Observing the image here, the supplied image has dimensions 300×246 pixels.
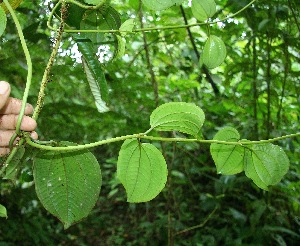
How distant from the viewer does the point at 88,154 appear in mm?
454

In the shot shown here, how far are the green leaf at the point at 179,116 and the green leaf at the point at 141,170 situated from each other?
33 mm

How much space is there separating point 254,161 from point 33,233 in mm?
1515

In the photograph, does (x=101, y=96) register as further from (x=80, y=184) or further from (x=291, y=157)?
(x=291, y=157)

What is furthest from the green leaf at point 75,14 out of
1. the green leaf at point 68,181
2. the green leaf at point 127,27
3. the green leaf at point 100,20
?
the green leaf at point 68,181

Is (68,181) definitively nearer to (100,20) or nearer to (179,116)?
(179,116)

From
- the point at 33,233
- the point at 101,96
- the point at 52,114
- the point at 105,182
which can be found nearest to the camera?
the point at 101,96

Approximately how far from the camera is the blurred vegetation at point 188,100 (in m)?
1.20

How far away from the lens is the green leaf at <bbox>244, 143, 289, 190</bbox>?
0.47 metres

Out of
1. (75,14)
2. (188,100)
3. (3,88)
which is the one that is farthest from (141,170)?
(188,100)

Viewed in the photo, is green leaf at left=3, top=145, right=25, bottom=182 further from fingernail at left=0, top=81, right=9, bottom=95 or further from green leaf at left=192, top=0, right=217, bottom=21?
green leaf at left=192, top=0, right=217, bottom=21

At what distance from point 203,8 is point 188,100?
129 centimetres

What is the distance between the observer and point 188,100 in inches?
72.3

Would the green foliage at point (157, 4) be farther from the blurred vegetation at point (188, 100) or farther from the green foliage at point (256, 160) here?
the blurred vegetation at point (188, 100)

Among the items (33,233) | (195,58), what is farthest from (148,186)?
(33,233)
